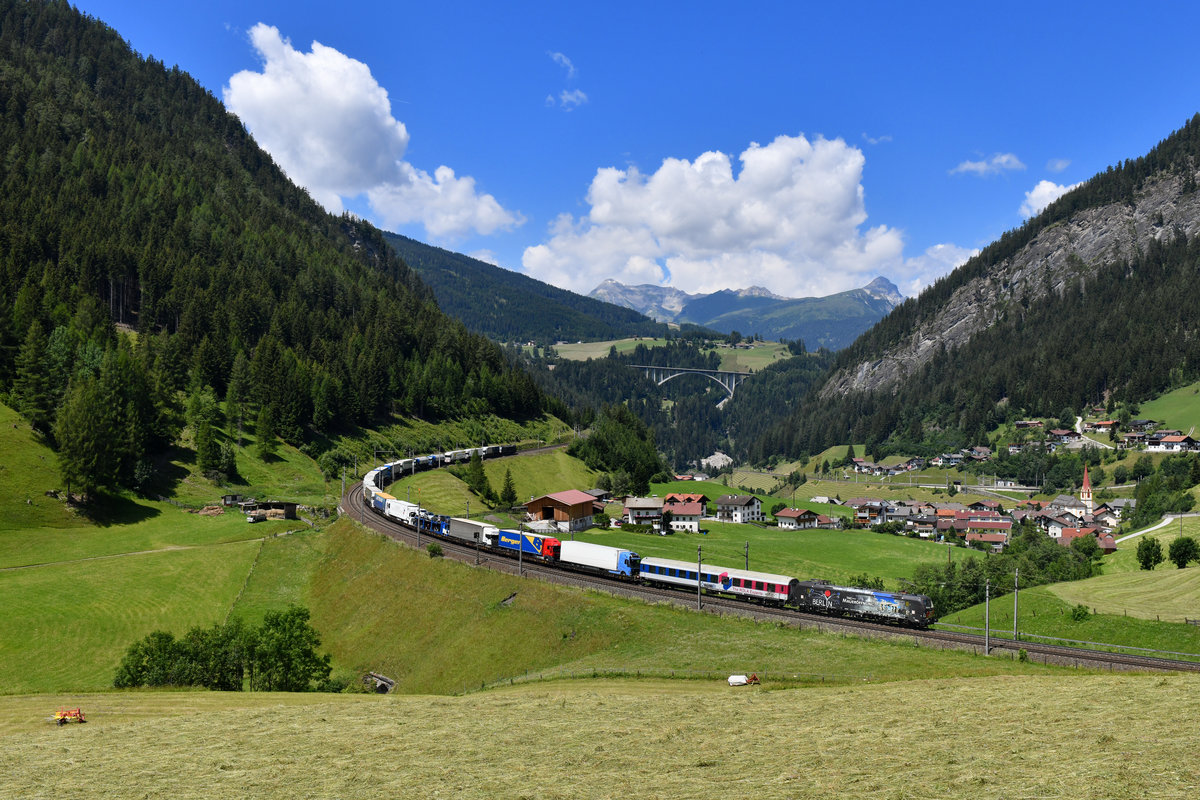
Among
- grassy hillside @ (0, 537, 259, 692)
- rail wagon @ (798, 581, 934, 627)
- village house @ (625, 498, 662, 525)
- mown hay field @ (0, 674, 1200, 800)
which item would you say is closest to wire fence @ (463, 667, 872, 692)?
mown hay field @ (0, 674, 1200, 800)

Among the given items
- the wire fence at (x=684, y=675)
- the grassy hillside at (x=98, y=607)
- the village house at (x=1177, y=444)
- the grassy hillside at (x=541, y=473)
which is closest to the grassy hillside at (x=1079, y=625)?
the wire fence at (x=684, y=675)

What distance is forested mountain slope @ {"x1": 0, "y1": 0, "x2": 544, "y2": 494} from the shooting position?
9862cm

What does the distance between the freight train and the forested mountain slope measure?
44.0 metres

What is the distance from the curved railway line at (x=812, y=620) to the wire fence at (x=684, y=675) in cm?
1264

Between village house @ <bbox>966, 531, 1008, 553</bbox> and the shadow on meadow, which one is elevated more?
village house @ <bbox>966, 531, 1008, 553</bbox>

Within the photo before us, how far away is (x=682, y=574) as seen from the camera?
63188 millimetres

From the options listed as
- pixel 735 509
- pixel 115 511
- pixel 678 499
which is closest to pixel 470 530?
pixel 115 511

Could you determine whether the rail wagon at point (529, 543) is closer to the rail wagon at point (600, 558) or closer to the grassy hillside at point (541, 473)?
the rail wagon at point (600, 558)

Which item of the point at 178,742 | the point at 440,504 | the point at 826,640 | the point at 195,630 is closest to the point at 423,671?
the point at 195,630

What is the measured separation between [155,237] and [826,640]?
174946mm

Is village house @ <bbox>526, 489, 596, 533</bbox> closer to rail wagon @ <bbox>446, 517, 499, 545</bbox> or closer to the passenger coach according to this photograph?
rail wagon @ <bbox>446, 517, 499, 545</bbox>

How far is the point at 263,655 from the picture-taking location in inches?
1770

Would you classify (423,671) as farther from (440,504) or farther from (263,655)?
(440,504)

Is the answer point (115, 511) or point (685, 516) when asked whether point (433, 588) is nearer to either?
point (115, 511)
